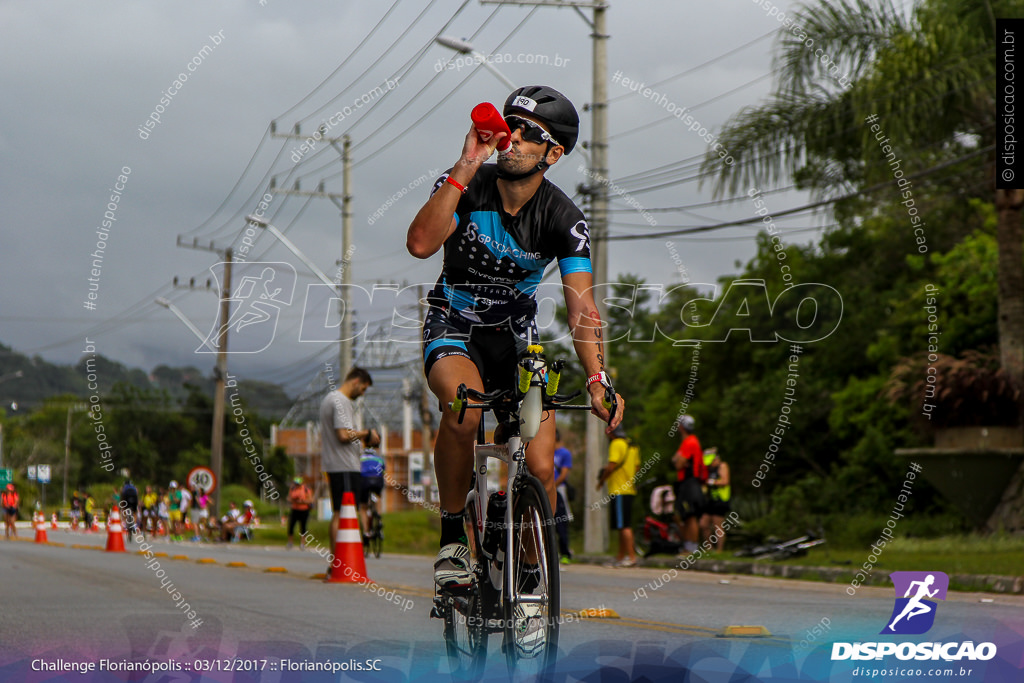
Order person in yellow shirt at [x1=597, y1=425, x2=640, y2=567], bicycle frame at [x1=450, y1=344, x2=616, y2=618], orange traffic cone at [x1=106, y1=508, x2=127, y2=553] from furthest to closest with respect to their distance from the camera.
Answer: orange traffic cone at [x1=106, y1=508, x2=127, y2=553] < person in yellow shirt at [x1=597, y1=425, x2=640, y2=567] < bicycle frame at [x1=450, y1=344, x2=616, y2=618]

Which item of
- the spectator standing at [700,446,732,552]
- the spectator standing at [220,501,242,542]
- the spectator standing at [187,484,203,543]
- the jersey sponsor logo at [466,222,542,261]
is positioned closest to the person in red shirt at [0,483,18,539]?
the spectator standing at [187,484,203,543]

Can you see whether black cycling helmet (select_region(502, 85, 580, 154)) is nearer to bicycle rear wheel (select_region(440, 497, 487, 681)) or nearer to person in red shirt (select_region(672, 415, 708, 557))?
bicycle rear wheel (select_region(440, 497, 487, 681))

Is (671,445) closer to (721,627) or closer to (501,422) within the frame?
(721,627)

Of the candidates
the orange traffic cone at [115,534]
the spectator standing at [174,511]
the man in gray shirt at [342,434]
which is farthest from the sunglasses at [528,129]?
the spectator standing at [174,511]

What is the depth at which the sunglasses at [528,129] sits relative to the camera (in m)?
4.61

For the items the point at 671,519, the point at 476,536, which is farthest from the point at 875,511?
the point at 476,536

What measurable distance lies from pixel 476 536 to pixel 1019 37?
11.8 meters

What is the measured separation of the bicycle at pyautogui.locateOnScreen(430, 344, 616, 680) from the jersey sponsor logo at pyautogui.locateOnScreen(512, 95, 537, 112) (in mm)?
966

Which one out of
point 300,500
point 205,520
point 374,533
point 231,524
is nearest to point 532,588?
point 374,533

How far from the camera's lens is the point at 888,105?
55.4 feet

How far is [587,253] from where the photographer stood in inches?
184

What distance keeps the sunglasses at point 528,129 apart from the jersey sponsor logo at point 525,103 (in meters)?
0.05

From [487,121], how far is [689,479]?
1072cm

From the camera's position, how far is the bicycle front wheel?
4066 mm
